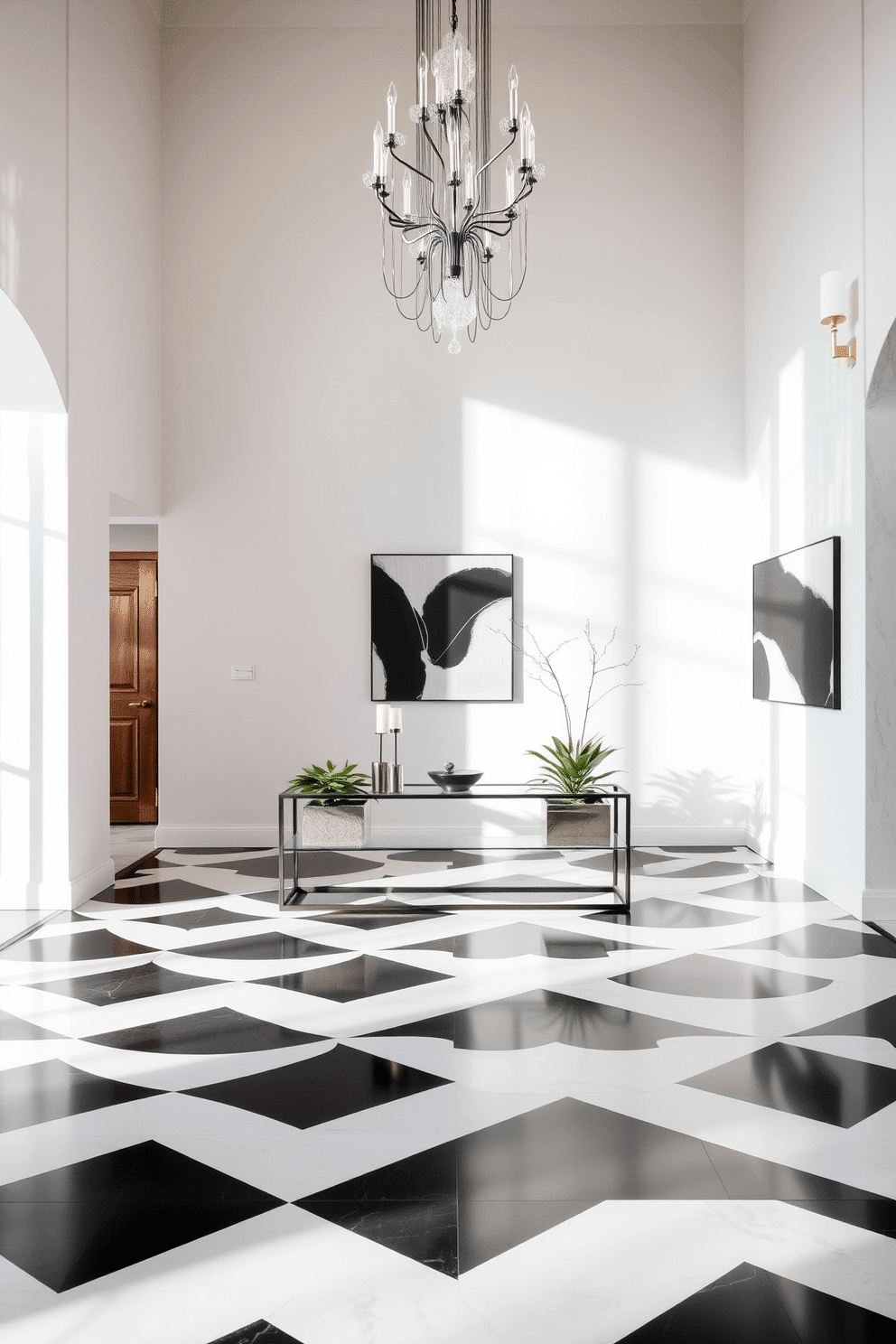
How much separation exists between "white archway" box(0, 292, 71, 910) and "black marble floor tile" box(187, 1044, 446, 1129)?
2.38 metres

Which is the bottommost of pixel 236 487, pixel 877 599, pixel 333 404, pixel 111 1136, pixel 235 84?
pixel 111 1136

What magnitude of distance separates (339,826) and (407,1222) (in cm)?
267

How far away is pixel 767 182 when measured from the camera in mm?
5766

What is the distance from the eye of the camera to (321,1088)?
8.65 feet

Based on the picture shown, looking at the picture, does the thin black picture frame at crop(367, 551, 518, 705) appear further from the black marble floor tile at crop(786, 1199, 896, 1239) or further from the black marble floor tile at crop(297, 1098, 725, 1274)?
the black marble floor tile at crop(786, 1199, 896, 1239)

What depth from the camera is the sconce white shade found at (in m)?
4.37

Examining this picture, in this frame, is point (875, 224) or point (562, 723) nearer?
point (875, 224)

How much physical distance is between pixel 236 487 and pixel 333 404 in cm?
80

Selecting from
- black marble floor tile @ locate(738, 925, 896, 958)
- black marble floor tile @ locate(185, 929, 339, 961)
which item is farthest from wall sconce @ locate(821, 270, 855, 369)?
black marble floor tile @ locate(185, 929, 339, 961)

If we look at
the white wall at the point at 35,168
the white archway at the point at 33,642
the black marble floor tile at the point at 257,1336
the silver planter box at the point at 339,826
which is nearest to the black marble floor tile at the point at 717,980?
the silver planter box at the point at 339,826

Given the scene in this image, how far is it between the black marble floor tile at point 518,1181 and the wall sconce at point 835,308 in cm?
342

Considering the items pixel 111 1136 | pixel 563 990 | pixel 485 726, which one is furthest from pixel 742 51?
pixel 111 1136

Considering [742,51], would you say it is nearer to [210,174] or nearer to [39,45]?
[210,174]

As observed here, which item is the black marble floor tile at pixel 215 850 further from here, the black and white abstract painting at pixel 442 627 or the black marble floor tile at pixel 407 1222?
the black marble floor tile at pixel 407 1222
